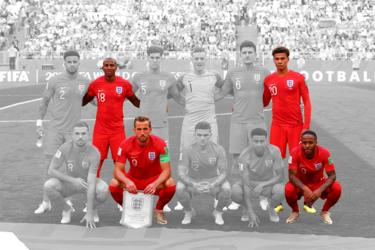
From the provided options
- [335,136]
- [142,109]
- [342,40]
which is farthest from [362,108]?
[342,40]

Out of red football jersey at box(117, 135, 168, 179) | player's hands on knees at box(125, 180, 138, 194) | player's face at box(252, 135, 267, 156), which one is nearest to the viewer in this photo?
player's hands on knees at box(125, 180, 138, 194)

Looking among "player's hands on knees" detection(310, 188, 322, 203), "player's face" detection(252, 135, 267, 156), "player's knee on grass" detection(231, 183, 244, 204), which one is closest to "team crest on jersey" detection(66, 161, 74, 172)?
"player's knee on grass" detection(231, 183, 244, 204)

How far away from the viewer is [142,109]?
882 cm

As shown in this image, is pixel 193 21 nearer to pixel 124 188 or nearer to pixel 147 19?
pixel 147 19

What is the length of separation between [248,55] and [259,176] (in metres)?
1.62

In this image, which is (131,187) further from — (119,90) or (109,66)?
(109,66)

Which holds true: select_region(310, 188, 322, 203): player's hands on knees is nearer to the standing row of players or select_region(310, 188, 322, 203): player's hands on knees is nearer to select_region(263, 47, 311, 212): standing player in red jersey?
the standing row of players

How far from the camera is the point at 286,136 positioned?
28.4 ft

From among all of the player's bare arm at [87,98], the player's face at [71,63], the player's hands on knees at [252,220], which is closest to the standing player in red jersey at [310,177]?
the player's hands on knees at [252,220]

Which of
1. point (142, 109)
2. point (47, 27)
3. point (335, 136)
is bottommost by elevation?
point (335, 136)

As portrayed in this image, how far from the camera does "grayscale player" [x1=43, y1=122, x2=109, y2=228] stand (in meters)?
7.60

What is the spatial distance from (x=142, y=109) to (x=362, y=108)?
15.2m

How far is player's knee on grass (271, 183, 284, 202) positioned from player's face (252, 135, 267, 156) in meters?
0.44

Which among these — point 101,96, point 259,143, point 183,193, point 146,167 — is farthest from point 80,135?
point 259,143
